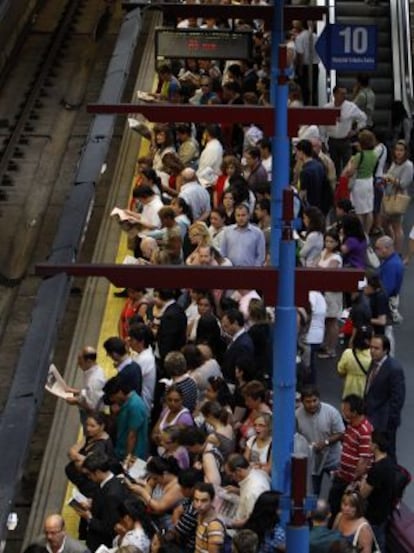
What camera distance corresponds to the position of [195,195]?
1977 centimetres

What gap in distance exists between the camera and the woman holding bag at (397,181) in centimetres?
2072

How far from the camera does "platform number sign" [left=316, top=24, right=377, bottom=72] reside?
22703 millimetres

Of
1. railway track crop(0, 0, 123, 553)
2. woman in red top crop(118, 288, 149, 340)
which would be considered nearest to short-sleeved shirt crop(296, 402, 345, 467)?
woman in red top crop(118, 288, 149, 340)

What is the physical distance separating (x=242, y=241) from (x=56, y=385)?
9.12 feet

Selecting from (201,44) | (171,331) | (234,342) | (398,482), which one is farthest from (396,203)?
(398,482)

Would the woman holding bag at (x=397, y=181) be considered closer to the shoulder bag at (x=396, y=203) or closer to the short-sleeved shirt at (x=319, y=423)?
the shoulder bag at (x=396, y=203)

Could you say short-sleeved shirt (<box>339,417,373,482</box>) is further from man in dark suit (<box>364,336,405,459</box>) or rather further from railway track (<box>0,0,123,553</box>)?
railway track (<box>0,0,123,553</box>)

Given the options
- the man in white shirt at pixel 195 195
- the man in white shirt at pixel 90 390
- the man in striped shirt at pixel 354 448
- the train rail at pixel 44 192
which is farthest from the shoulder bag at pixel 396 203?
the man in striped shirt at pixel 354 448

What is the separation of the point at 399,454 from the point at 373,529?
229 centimetres

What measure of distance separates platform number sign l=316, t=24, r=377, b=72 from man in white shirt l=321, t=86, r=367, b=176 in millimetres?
321

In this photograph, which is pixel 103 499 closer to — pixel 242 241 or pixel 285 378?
pixel 285 378

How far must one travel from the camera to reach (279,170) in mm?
18000

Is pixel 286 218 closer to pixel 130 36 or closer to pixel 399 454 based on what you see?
pixel 399 454

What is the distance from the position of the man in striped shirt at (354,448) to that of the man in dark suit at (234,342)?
57.9 inches
